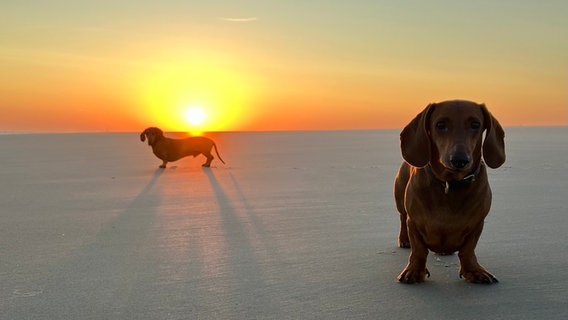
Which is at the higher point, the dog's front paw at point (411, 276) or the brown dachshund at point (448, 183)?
the brown dachshund at point (448, 183)

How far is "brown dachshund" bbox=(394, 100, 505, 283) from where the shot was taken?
9.57ft

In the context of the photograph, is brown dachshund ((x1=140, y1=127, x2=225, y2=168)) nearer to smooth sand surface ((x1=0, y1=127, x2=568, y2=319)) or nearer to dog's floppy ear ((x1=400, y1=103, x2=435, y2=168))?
smooth sand surface ((x1=0, y1=127, x2=568, y2=319))

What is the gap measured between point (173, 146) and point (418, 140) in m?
8.76

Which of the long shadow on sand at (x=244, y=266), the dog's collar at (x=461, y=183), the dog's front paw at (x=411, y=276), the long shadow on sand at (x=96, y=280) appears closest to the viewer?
the long shadow on sand at (x=96, y=280)

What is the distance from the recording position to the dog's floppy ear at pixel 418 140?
2.97 meters

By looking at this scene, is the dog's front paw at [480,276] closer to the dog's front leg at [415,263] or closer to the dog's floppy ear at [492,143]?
the dog's front leg at [415,263]

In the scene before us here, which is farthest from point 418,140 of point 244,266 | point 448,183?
point 244,266

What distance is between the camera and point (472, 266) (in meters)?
3.03

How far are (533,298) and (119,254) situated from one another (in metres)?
2.46

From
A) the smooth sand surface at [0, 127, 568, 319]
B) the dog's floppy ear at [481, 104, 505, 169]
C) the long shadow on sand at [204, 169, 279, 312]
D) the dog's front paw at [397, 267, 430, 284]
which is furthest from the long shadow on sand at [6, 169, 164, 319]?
the dog's floppy ear at [481, 104, 505, 169]

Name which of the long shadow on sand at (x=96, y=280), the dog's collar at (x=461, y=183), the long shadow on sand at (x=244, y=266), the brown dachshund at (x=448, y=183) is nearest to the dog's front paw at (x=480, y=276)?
the brown dachshund at (x=448, y=183)

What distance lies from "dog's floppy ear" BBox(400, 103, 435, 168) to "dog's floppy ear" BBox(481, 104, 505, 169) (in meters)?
0.29

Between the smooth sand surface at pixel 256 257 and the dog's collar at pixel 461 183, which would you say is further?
the dog's collar at pixel 461 183

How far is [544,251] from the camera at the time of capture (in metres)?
3.63
